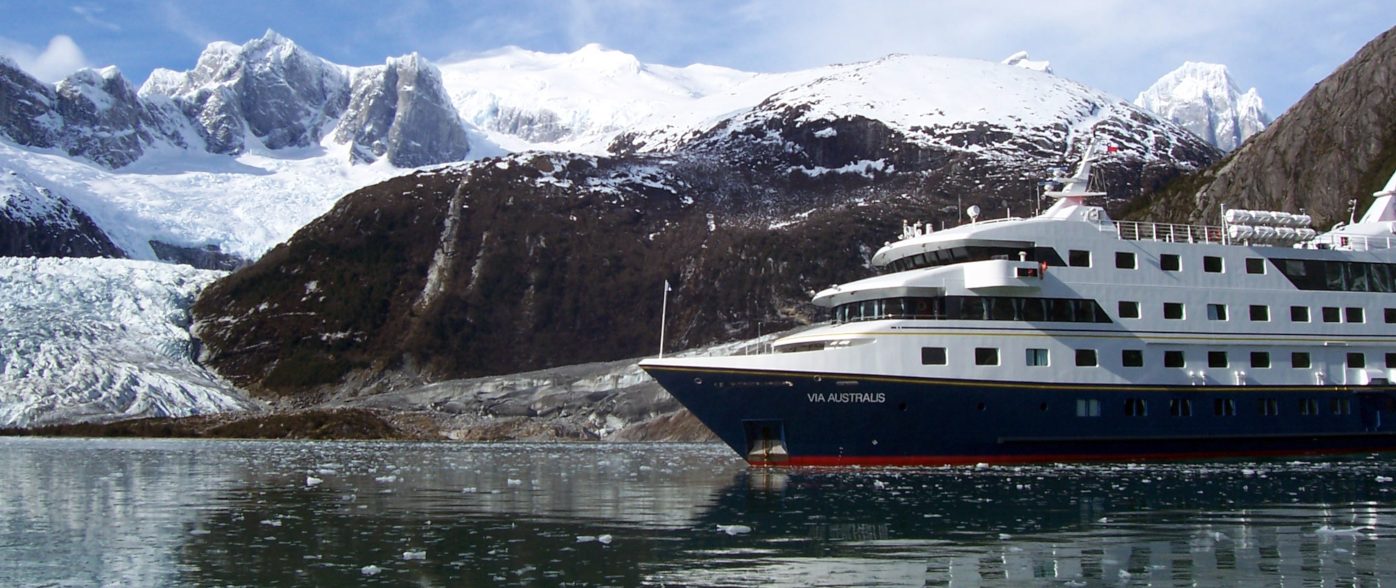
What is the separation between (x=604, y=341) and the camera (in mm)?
135125

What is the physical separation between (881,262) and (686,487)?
586 inches

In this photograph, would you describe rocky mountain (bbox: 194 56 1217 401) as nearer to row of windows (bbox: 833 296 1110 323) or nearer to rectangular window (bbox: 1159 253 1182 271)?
rectangular window (bbox: 1159 253 1182 271)

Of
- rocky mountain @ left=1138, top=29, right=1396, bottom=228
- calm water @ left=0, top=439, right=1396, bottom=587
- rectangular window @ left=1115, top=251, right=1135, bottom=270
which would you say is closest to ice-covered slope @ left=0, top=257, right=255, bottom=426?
calm water @ left=0, top=439, right=1396, bottom=587

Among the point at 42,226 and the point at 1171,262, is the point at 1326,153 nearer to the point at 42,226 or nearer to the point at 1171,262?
the point at 1171,262

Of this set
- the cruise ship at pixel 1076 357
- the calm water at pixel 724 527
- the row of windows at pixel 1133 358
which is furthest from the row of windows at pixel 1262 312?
the calm water at pixel 724 527

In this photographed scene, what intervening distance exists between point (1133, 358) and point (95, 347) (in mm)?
100063

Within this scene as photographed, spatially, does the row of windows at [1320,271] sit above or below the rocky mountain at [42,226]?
below

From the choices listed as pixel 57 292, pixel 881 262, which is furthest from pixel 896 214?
pixel 881 262

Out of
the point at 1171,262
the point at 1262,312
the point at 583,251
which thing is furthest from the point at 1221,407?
the point at 583,251

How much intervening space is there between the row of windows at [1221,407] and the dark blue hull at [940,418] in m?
0.04

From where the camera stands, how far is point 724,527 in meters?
23.6

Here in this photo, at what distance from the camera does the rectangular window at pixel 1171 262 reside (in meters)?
43.2

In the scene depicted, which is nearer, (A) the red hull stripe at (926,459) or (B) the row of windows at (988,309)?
(A) the red hull stripe at (926,459)

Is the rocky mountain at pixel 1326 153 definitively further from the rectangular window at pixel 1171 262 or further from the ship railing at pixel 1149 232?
the rectangular window at pixel 1171 262
